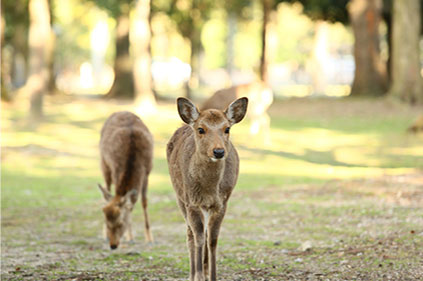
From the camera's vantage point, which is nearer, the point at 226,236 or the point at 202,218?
the point at 202,218

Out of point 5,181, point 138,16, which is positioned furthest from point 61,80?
point 5,181

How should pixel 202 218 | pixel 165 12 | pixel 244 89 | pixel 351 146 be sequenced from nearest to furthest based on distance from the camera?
pixel 202 218
pixel 351 146
pixel 244 89
pixel 165 12

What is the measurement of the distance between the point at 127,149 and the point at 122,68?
29.6 metres

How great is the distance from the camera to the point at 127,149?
9.21 metres

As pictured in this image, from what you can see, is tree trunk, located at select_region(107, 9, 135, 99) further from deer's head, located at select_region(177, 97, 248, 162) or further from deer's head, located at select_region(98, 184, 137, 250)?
deer's head, located at select_region(177, 97, 248, 162)

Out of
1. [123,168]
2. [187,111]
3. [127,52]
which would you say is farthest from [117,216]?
[127,52]

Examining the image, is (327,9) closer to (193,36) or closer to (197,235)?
(193,36)

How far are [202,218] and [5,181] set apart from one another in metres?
8.09

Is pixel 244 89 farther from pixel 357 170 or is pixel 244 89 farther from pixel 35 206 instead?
pixel 35 206

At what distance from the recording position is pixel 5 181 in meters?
13.9

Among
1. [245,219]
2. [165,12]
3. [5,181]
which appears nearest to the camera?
[245,219]

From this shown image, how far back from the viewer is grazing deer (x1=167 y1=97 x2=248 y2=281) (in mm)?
6336

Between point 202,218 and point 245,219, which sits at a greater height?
point 202,218

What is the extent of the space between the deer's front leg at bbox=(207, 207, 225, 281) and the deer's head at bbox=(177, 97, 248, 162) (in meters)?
0.61
